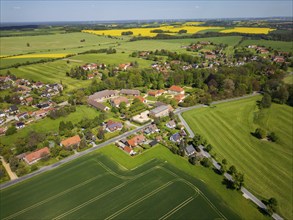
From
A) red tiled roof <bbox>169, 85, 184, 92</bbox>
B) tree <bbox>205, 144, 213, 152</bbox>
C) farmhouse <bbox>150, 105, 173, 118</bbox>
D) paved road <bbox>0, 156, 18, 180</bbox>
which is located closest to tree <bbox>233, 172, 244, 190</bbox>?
tree <bbox>205, 144, 213, 152</bbox>

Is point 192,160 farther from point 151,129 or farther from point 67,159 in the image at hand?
point 67,159

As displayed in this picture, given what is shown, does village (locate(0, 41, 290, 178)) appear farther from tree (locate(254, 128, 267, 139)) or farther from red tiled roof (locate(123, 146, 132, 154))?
tree (locate(254, 128, 267, 139))

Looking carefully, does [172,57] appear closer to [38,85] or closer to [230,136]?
[38,85]

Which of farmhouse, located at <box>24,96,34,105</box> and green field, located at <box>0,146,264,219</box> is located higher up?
farmhouse, located at <box>24,96,34,105</box>

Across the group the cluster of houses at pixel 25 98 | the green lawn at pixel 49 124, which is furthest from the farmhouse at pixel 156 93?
the cluster of houses at pixel 25 98

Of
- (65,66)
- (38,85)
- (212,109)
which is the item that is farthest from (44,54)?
(212,109)

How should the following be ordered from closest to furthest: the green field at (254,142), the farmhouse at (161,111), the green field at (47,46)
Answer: the green field at (254,142) < the farmhouse at (161,111) < the green field at (47,46)

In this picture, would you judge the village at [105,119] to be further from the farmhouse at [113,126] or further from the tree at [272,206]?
the tree at [272,206]
